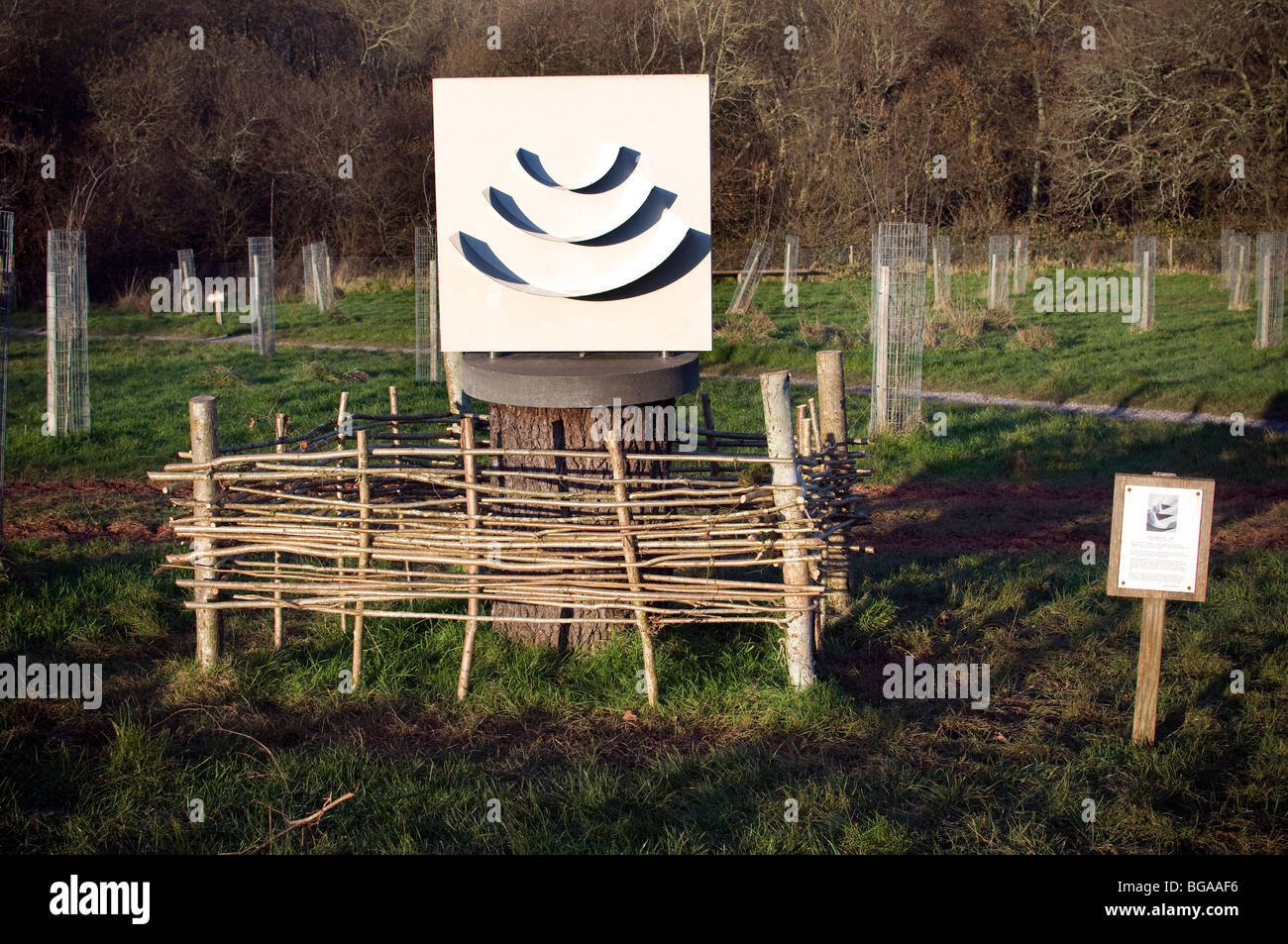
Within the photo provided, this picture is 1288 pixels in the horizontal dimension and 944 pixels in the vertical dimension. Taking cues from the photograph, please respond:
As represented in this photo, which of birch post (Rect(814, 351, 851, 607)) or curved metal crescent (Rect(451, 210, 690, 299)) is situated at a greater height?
curved metal crescent (Rect(451, 210, 690, 299))

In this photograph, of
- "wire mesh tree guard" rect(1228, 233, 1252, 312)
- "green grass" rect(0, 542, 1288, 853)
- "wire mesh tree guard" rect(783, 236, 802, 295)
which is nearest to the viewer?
"green grass" rect(0, 542, 1288, 853)

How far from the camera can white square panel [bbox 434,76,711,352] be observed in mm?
4910

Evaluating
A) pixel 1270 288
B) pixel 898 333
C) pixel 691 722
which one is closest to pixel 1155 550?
pixel 691 722

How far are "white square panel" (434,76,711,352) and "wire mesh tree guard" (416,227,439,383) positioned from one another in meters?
6.74

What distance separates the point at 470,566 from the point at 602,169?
1.84 metres

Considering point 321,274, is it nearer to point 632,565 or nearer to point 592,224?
point 592,224

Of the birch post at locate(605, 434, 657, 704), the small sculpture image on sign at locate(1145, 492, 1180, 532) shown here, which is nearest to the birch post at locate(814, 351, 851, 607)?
the birch post at locate(605, 434, 657, 704)

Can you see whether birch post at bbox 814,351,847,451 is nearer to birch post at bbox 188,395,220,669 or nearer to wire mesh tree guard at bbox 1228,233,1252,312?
birch post at bbox 188,395,220,669

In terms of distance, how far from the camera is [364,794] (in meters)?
3.87

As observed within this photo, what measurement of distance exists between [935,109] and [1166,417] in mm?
15338

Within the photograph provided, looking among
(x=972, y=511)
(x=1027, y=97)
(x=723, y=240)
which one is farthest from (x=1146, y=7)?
(x=972, y=511)

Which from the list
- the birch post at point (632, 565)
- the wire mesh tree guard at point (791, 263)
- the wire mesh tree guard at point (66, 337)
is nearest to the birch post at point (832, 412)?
the birch post at point (632, 565)

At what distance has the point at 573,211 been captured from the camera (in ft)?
16.3
